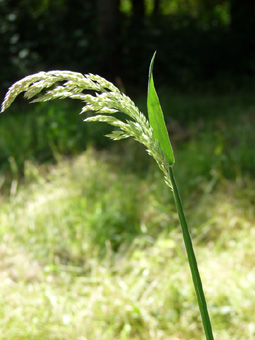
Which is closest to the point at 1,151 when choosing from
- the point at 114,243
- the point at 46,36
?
the point at 114,243

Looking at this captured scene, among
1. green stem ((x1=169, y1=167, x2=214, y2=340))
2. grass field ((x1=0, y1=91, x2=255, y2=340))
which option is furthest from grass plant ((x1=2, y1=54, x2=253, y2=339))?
grass field ((x1=0, y1=91, x2=255, y2=340))

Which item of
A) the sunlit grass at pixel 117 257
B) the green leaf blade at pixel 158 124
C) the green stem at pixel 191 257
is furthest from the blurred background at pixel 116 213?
the green leaf blade at pixel 158 124

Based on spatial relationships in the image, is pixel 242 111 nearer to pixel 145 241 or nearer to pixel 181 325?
pixel 145 241

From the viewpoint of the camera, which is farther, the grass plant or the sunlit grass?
the sunlit grass

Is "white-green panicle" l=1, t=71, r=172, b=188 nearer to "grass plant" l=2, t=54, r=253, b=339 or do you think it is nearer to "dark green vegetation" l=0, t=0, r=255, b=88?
"grass plant" l=2, t=54, r=253, b=339

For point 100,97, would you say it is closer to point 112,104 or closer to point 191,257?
point 112,104

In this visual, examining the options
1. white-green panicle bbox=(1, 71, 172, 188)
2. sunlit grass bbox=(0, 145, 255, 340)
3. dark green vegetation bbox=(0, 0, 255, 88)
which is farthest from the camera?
dark green vegetation bbox=(0, 0, 255, 88)

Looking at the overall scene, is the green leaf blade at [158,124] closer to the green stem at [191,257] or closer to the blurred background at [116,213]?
the green stem at [191,257]

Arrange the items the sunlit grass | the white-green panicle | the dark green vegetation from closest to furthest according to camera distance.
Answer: the white-green panicle < the sunlit grass < the dark green vegetation
